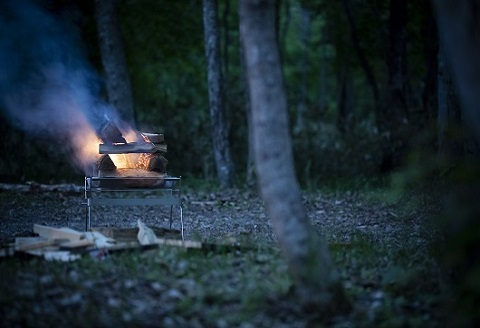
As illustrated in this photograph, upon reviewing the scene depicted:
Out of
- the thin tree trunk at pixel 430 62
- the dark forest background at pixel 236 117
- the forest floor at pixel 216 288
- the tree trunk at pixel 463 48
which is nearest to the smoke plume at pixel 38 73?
the dark forest background at pixel 236 117

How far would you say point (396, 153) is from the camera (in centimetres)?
1850

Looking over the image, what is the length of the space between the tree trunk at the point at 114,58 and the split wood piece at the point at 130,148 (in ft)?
28.0

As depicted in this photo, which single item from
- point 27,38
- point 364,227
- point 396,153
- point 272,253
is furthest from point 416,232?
point 27,38

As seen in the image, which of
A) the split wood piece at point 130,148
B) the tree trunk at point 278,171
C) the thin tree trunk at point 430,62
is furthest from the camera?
the thin tree trunk at point 430,62

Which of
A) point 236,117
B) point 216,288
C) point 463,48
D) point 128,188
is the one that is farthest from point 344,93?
point 463,48

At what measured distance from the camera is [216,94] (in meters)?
17.1

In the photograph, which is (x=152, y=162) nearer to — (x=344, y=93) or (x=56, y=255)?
(x=56, y=255)

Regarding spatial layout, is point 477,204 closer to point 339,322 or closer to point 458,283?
point 458,283

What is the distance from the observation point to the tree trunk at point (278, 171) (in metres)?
5.84

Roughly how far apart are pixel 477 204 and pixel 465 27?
1.21 m

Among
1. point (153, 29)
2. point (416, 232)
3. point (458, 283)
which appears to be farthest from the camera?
point (153, 29)

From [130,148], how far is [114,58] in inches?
354

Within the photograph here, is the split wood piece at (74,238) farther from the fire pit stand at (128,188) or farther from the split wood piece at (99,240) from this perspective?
the fire pit stand at (128,188)

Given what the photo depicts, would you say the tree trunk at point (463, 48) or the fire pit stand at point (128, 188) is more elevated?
the tree trunk at point (463, 48)
